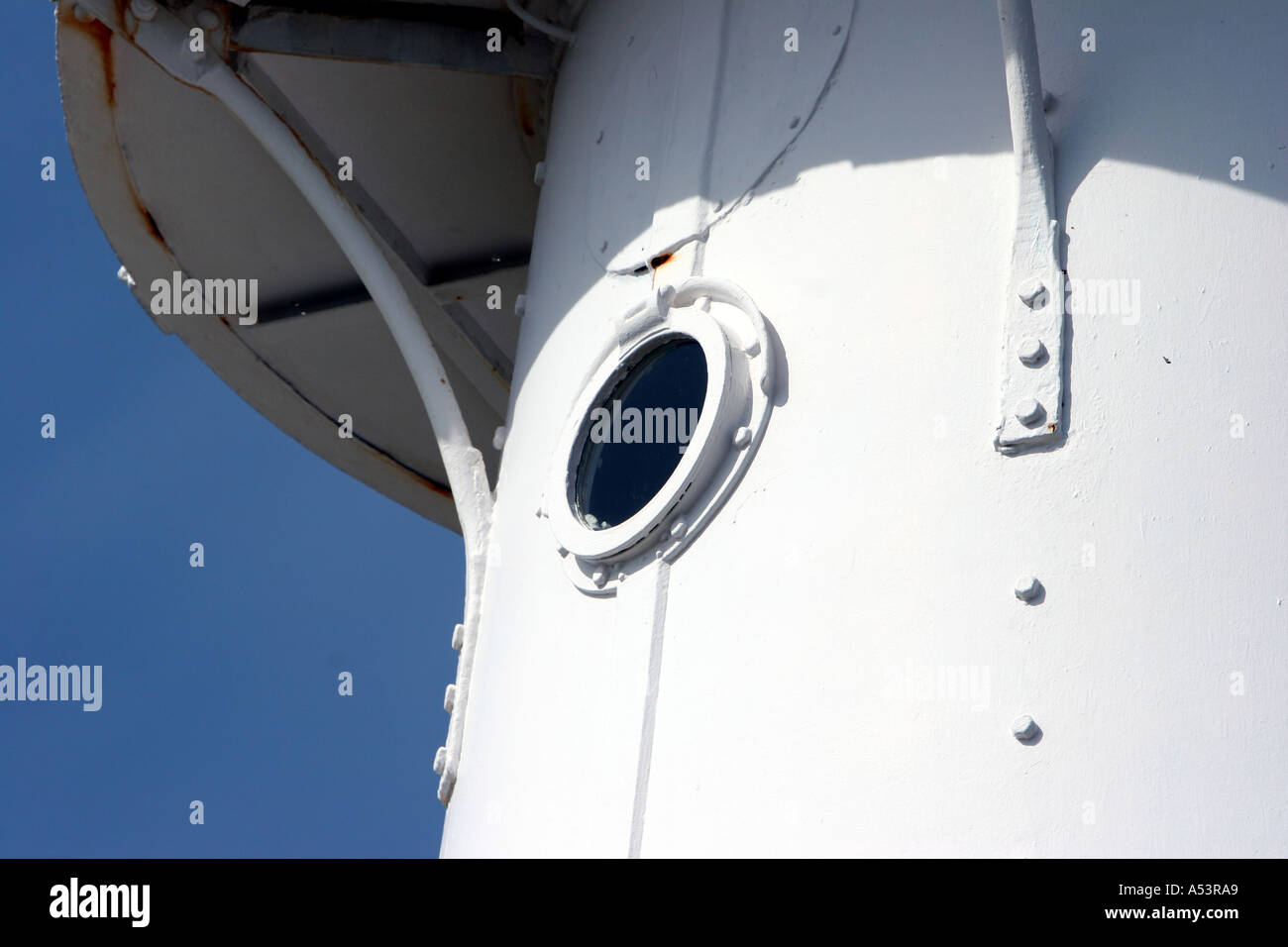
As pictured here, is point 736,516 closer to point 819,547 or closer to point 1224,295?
point 819,547

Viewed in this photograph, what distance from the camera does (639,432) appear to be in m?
4.89

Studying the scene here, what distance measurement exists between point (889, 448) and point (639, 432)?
979mm

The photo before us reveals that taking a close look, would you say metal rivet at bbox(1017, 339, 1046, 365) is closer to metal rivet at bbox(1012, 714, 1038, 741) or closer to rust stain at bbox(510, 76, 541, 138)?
metal rivet at bbox(1012, 714, 1038, 741)

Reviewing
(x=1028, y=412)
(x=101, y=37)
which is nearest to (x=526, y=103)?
(x=101, y=37)

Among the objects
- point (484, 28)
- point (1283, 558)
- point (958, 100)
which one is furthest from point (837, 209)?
point (484, 28)

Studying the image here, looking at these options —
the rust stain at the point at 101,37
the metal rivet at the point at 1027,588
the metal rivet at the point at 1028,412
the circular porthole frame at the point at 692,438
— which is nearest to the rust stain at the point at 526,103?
the rust stain at the point at 101,37

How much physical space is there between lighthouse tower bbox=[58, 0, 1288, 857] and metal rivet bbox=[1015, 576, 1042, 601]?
2 cm

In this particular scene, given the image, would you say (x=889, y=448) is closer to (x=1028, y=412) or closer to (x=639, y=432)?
(x=1028, y=412)

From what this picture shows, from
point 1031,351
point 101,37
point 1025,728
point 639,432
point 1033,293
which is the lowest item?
point 1025,728

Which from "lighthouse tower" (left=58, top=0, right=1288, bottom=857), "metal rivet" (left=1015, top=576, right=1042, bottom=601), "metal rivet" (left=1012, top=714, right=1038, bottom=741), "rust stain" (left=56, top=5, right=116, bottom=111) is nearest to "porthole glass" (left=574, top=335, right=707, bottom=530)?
"lighthouse tower" (left=58, top=0, right=1288, bottom=857)

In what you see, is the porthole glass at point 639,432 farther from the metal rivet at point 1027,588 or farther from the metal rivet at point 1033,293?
the metal rivet at point 1027,588

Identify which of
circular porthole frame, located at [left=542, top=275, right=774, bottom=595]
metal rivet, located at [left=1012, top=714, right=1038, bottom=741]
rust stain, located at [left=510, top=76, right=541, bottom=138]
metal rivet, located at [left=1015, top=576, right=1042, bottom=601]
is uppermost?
rust stain, located at [left=510, top=76, right=541, bottom=138]

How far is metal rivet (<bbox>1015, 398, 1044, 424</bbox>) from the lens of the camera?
393 centimetres

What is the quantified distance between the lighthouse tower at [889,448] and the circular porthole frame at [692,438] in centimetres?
Answer: 1
